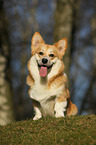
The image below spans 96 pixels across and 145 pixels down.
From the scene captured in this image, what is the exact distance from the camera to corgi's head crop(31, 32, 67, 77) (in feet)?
17.1

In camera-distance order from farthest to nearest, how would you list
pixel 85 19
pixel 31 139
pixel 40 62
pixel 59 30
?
pixel 85 19 → pixel 59 30 → pixel 40 62 → pixel 31 139

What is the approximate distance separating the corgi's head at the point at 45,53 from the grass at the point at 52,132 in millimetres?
1093

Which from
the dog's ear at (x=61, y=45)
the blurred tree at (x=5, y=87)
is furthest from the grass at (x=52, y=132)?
the blurred tree at (x=5, y=87)

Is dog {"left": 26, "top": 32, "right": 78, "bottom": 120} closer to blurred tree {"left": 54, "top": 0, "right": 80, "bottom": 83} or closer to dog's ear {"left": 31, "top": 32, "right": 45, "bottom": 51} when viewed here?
dog's ear {"left": 31, "top": 32, "right": 45, "bottom": 51}

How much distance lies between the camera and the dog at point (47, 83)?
5.26 m

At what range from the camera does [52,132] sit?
4.43m

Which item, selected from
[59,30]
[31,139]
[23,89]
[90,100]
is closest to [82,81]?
[90,100]

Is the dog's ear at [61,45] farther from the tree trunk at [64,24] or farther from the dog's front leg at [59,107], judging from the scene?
the tree trunk at [64,24]

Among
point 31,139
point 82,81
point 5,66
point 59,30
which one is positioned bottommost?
point 31,139

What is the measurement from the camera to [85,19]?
17.4 metres

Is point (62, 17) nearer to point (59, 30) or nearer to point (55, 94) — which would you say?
point (59, 30)

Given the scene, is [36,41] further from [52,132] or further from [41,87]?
[52,132]

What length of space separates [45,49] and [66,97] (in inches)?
46.7

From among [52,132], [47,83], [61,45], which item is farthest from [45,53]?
[52,132]
